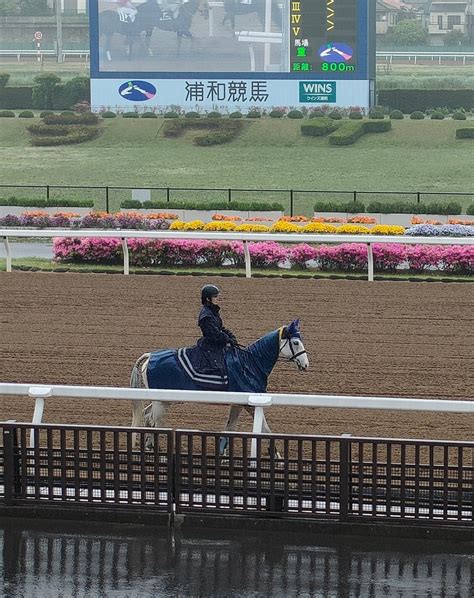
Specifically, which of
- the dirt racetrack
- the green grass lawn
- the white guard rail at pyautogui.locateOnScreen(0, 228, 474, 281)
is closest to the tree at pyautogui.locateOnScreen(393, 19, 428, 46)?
the green grass lawn

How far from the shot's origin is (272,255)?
19.0 meters

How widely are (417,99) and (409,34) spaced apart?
106ft

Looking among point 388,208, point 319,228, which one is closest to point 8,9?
point 388,208

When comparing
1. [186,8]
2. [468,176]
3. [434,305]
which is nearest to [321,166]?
[468,176]

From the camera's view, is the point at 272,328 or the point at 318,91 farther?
the point at 318,91

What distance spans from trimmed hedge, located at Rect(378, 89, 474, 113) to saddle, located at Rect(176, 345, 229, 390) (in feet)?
158

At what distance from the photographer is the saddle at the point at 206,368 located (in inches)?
371

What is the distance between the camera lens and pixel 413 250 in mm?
18312

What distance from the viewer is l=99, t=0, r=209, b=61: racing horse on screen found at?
52.3 metres

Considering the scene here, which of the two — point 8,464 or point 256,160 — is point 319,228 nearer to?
point 8,464

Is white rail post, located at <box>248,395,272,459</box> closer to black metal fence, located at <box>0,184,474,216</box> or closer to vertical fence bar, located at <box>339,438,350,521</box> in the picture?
vertical fence bar, located at <box>339,438,350,521</box>

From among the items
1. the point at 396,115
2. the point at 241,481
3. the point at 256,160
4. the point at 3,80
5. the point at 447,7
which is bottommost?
the point at 241,481

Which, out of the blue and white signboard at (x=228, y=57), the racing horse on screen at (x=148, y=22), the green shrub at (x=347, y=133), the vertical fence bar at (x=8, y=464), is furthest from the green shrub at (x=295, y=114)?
the vertical fence bar at (x=8, y=464)

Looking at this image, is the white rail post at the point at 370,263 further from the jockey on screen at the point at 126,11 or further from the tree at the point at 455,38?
the tree at the point at 455,38
